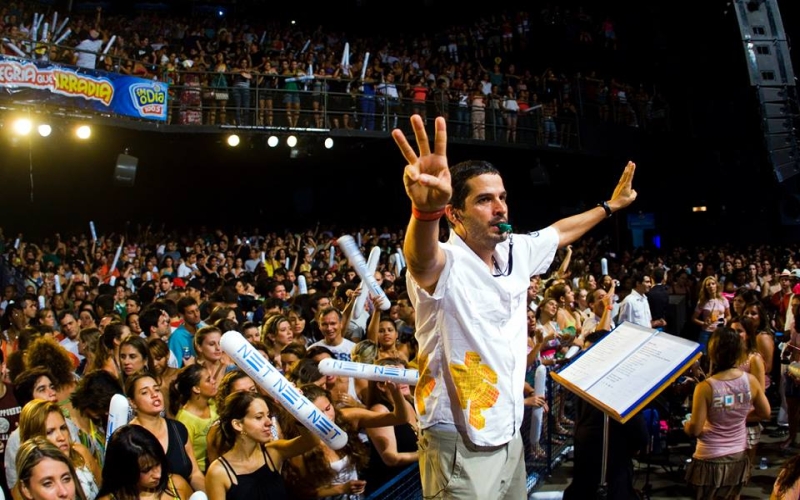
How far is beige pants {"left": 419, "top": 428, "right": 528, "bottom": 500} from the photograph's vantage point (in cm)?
269

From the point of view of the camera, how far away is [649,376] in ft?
11.2

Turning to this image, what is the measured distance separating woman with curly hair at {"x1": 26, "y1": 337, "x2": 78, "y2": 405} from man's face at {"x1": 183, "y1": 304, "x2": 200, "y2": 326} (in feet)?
6.88

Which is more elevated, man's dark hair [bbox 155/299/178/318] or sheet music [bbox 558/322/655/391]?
man's dark hair [bbox 155/299/178/318]

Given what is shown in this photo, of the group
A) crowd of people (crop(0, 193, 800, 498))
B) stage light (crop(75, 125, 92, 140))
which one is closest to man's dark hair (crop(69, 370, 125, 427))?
crowd of people (crop(0, 193, 800, 498))

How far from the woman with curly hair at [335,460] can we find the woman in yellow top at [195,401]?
886mm

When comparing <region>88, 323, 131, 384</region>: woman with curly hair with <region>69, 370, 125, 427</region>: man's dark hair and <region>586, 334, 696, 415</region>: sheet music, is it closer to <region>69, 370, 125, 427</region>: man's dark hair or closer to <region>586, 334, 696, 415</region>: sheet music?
<region>69, 370, 125, 427</region>: man's dark hair

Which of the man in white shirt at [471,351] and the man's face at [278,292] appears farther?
the man's face at [278,292]

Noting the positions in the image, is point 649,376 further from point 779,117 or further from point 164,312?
point 779,117

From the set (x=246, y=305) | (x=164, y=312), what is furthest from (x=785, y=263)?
(x=164, y=312)

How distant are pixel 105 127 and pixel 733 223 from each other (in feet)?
54.4

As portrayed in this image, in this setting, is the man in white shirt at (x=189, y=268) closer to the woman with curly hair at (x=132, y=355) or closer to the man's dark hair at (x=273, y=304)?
the man's dark hair at (x=273, y=304)

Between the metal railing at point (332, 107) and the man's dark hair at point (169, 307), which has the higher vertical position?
the metal railing at point (332, 107)

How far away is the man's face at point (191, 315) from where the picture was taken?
24.5 feet

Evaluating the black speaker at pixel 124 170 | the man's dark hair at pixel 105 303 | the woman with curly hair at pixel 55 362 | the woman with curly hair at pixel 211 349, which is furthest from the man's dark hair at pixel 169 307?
the black speaker at pixel 124 170
